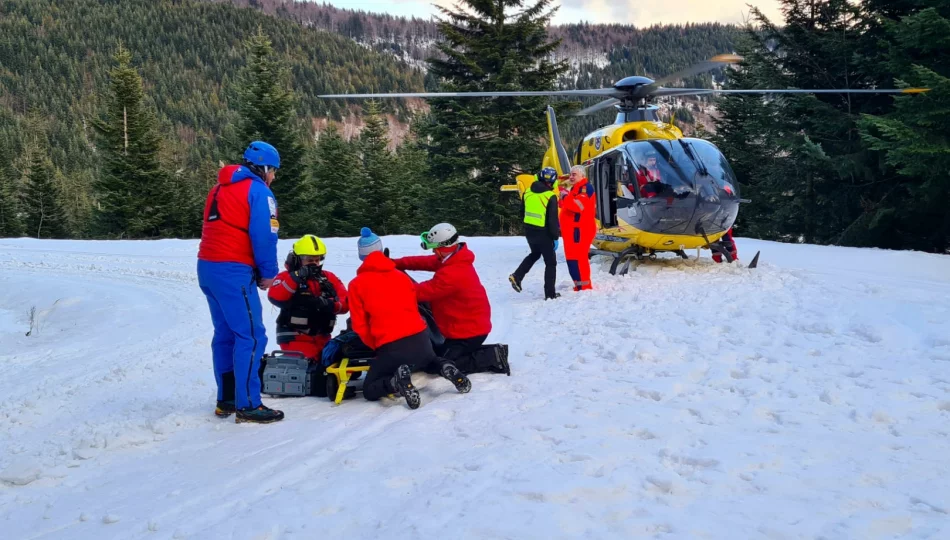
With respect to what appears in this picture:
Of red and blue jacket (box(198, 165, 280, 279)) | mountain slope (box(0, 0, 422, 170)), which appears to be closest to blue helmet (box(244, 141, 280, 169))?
red and blue jacket (box(198, 165, 280, 279))

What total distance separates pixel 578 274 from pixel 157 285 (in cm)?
987

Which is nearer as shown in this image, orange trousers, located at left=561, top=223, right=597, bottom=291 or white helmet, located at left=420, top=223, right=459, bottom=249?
white helmet, located at left=420, top=223, right=459, bottom=249

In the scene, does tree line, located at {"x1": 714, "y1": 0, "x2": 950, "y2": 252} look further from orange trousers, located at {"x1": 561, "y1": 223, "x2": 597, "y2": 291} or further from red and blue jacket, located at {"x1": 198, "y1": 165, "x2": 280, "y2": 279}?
red and blue jacket, located at {"x1": 198, "y1": 165, "x2": 280, "y2": 279}

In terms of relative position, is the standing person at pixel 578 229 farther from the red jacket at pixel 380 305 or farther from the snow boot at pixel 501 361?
the red jacket at pixel 380 305

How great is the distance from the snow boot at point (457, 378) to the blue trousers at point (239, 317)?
152 cm

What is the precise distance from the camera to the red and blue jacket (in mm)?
4789

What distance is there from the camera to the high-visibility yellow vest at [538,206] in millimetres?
10477

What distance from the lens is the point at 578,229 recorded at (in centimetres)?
1042

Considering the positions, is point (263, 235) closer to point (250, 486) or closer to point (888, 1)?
point (250, 486)

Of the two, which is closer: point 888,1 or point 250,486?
point 250,486

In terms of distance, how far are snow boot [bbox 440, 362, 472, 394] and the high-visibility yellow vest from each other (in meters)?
5.46

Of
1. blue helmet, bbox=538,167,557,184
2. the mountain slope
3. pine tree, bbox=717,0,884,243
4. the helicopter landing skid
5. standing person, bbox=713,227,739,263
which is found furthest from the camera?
the mountain slope

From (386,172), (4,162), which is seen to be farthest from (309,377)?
(4,162)

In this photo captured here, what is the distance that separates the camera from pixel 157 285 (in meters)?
14.4
